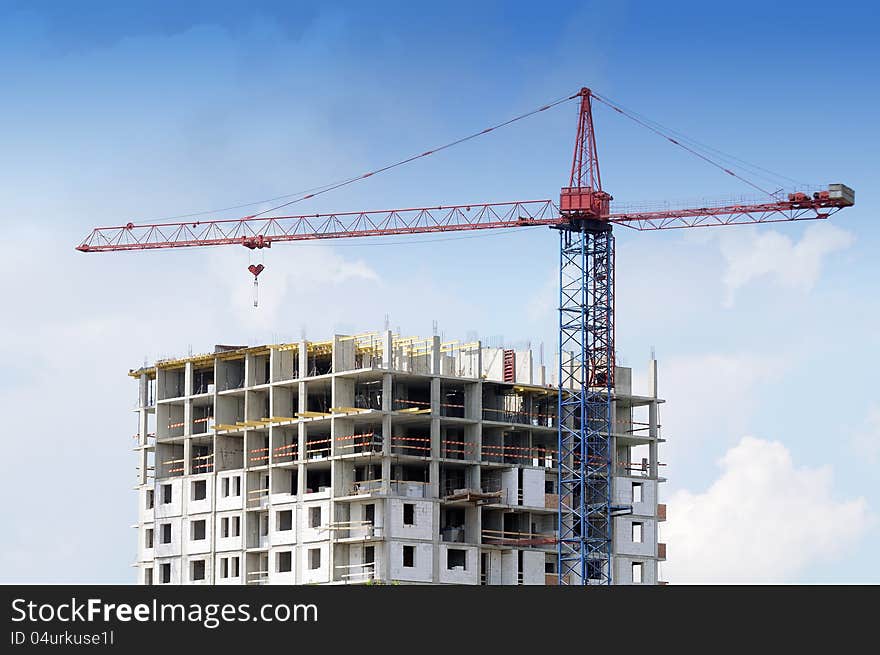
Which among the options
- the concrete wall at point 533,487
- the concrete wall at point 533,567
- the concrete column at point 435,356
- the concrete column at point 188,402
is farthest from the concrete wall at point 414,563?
the concrete column at point 188,402

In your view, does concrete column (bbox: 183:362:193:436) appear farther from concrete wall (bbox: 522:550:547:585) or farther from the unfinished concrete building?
concrete wall (bbox: 522:550:547:585)

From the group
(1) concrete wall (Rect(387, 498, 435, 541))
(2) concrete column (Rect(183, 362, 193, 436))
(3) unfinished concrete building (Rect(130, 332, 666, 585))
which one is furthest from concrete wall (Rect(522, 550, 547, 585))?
(2) concrete column (Rect(183, 362, 193, 436))

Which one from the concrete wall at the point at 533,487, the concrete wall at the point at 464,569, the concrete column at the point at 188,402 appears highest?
the concrete column at the point at 188,402

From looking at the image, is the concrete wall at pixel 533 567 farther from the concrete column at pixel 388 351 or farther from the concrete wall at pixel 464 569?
the concrete column at pixel 388 351

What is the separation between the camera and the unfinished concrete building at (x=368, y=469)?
153 meters

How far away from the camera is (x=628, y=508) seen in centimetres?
16550

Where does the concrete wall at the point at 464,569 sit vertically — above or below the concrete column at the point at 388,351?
A: below

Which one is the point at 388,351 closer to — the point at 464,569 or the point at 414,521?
the point at 414,521

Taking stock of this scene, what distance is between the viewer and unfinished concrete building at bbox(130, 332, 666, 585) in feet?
503
